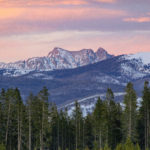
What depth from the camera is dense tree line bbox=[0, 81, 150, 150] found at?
8962 centimetres

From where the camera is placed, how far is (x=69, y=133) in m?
117

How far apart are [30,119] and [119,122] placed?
67.9 ft

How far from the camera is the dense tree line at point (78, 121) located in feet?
294

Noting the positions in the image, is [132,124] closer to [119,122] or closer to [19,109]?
[119,122]

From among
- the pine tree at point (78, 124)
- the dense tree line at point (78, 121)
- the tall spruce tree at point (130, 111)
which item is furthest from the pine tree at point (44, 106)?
the pine tree at point (78, 124)

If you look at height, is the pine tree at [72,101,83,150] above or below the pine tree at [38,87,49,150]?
below

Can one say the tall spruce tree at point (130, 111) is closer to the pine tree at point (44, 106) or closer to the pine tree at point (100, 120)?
the pine tree at point (100, 120)

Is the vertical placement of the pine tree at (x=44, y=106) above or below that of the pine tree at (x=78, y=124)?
above

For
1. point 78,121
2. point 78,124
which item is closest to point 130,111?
point 78,121

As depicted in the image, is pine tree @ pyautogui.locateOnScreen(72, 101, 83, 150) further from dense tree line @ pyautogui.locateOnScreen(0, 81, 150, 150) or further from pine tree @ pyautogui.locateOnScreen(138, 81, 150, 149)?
pine tree @ pyautogui.locateOnScreen(138, 81, 150, 149)

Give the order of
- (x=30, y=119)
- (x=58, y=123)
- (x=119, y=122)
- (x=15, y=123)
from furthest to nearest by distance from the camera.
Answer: (x=58, y=123), (x=119, y=122), (x=15, y=123), (x=30, y=119)

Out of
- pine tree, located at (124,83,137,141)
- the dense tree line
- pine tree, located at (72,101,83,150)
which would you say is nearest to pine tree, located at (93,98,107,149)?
the dense tree line

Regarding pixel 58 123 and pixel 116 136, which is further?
pixel 58 123

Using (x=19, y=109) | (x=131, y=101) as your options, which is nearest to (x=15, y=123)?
(x=19, y=109)
